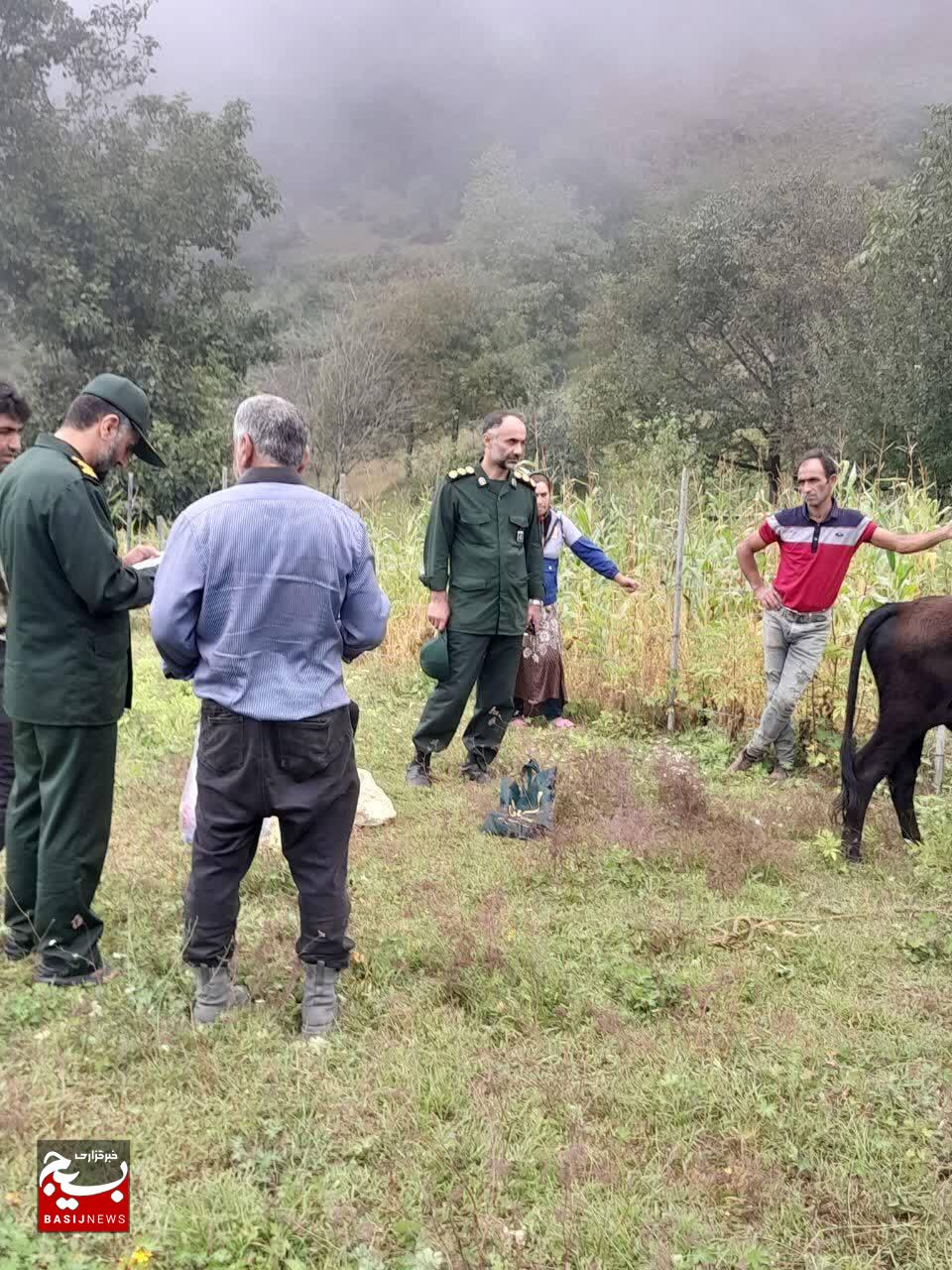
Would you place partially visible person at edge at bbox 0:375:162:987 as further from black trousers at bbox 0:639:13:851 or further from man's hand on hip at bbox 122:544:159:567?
black trousers at bbox 0:639:13:851

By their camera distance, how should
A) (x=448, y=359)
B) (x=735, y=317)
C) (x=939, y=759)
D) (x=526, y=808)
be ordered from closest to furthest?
(x=526, y=808) < (x=939, y=759) < (x=735, y=317) < (x=448, y=359)

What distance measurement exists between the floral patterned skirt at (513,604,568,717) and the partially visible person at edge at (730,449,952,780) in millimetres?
1517


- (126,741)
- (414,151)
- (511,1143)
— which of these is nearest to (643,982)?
(511,1143)

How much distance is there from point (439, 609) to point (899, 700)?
7.84ft

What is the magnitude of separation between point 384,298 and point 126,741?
31044 mm

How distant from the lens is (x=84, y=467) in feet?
9.83

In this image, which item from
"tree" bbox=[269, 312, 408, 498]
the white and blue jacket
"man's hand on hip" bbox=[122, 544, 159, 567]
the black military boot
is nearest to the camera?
"man's hand on hip" bbox=[122, 544, 159, 567]

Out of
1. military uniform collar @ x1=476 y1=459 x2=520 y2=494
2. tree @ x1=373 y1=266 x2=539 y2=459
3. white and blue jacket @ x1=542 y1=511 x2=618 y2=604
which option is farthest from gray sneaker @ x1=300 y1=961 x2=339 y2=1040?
tree @ x1=373 y1=266 x2=539 y2=459

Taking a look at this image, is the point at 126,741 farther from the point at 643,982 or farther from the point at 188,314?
the point at 188,314

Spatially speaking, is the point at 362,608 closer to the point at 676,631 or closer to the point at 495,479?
the point at 495,479

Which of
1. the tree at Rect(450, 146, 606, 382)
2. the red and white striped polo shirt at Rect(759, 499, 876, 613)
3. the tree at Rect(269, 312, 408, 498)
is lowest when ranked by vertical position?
the red and white striped polo shirt at Rect(759, 499, 876, 613)

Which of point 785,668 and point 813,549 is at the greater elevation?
point 813,549
